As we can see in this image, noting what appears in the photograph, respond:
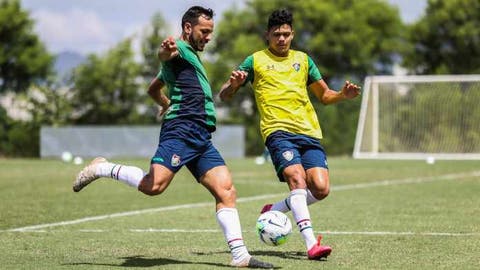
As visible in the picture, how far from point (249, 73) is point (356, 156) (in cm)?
2430

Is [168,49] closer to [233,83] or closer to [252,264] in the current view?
[233,83]

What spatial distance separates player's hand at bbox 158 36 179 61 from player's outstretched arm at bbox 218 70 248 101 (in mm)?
868

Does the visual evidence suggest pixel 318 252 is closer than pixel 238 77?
Yes

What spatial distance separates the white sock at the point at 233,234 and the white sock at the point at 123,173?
28.4 inches

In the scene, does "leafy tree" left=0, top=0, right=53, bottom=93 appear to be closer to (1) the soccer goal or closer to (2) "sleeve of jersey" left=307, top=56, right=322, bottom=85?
(1) the soccer goal

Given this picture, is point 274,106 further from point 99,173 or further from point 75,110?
point 75,110

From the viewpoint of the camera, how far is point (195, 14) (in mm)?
7711

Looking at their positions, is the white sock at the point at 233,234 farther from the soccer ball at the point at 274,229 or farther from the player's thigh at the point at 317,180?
the player's thigh at the point at 317,180

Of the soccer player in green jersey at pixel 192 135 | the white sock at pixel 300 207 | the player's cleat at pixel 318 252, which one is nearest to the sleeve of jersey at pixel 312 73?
the white sock at pixel 300 207

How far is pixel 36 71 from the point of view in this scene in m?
41.6

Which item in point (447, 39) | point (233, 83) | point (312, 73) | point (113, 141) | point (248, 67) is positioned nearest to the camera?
point (233, 83)

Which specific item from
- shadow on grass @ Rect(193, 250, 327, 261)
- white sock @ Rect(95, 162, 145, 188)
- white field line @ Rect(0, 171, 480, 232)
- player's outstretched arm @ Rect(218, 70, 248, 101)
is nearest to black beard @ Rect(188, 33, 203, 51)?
player's outstretched arm @ Rect(218, 70, 248, 101)

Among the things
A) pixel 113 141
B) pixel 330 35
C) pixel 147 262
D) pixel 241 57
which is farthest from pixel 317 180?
pixel 330 35

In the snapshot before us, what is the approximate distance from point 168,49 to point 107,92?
33.2m
